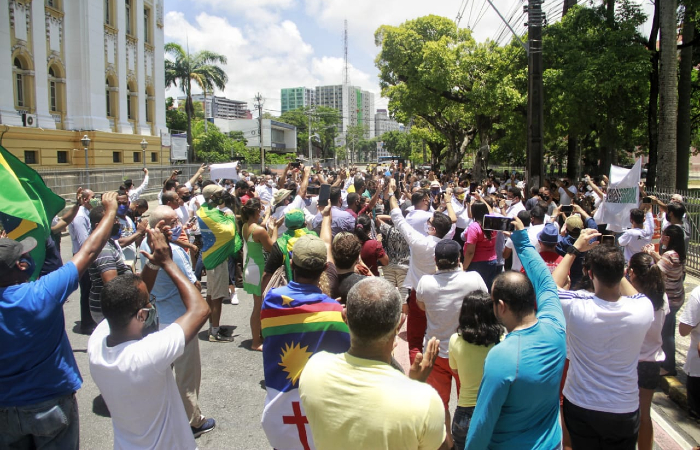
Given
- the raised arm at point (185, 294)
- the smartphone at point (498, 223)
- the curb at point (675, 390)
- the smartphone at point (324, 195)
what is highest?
the smartphone at point (324, 195)

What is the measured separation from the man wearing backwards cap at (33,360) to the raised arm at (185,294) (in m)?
0.49

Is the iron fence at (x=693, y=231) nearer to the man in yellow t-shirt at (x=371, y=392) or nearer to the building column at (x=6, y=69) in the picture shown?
the man in yellow t-shirt at (x=371, y=392)

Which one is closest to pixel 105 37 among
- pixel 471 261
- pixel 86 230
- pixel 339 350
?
pixel 86 230

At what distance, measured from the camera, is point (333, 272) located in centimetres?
374

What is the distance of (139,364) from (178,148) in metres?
36.7

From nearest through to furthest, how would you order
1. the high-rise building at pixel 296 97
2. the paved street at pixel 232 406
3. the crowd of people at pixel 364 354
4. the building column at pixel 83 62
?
1. the crowd of people at pixel 364 354
2. the paved street at pixel 232 406
3. the building column at pixel 83 62
4. the high-rise building at pixel 296 97

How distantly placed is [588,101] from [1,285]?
1610 centimetres

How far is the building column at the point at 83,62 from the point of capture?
2622cm

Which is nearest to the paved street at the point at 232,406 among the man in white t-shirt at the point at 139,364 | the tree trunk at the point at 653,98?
the man in white t-shirt at the point at 139,364

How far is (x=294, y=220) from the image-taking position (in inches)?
197

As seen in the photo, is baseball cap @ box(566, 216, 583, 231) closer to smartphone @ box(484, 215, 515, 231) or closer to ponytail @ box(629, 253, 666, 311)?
ponytail @ box(629, 253, 666, 311)

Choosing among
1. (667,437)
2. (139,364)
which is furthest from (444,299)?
(667,437)

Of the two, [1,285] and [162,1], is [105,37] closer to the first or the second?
[162,1]

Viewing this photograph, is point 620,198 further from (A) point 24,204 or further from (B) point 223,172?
(B) point 223,172
